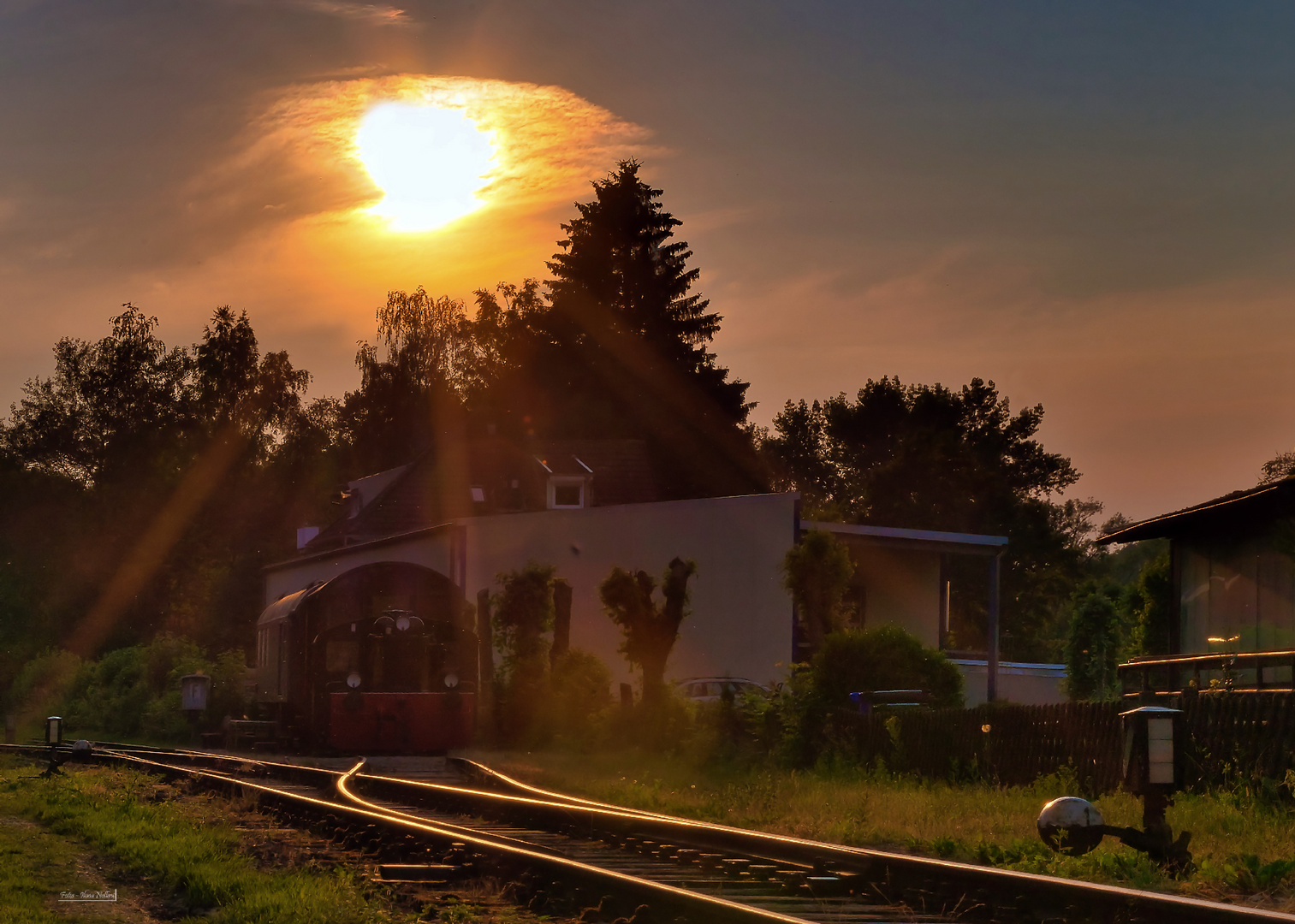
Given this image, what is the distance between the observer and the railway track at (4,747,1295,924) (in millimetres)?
6809

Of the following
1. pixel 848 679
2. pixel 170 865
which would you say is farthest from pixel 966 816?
pixel 848 679

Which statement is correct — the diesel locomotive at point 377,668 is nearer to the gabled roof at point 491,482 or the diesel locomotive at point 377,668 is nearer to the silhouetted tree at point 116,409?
the gabled roof at point 491,482

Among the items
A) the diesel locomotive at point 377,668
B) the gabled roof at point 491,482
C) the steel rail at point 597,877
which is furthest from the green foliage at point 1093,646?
the steel rail at point 597,877

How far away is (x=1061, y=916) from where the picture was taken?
22.7 ft

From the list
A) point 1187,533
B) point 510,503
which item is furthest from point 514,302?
point 1187,533

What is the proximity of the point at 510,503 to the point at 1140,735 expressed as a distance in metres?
39.7

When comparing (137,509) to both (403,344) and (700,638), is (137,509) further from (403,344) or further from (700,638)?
(700,638)

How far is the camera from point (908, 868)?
8117 millimetres

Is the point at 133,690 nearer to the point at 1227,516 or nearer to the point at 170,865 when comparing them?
the point at 1227,516

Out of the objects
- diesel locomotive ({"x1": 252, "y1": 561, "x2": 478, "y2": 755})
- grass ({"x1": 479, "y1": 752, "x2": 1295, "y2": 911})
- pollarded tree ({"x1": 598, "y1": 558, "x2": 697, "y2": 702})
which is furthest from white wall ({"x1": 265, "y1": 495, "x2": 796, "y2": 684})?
grass ({"x1": 479, "y1": 752, "x2": 1295, "y2": 911})

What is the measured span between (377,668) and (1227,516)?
569 inches

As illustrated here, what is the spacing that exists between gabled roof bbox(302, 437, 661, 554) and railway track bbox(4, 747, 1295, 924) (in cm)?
3344

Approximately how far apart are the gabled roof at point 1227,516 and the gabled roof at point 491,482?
2666cm

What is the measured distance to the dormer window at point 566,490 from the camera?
4697 cm
